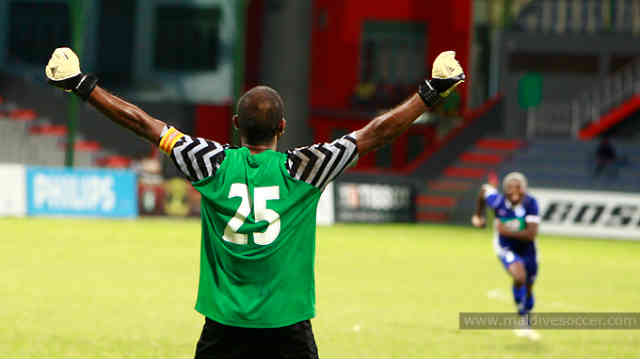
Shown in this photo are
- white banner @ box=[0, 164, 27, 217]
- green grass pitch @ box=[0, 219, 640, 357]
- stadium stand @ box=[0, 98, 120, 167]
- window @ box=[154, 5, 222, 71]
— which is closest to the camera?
green grass pitch @ box=[0, 219, 640, 357]

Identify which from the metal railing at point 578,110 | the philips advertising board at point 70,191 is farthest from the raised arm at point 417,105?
the metal railing at point 578,110

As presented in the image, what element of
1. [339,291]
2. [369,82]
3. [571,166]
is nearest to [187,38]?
[369,82]

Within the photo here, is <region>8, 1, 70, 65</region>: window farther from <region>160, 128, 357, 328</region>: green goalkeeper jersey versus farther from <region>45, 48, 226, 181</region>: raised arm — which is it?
<region>160, 128, 357, 328</region>: green goalkeeper jersey

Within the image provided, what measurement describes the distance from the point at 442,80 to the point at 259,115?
80cm

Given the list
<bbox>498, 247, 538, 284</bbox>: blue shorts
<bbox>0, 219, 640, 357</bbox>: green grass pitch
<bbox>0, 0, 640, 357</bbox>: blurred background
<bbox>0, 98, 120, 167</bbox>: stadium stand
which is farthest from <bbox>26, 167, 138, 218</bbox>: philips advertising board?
<bbox>498, 247, 538, 284</bbox>: blue shorts

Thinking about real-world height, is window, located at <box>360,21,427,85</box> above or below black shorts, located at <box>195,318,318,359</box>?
above

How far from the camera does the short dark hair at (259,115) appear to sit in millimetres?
4805

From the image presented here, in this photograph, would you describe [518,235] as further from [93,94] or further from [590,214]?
[590,214]

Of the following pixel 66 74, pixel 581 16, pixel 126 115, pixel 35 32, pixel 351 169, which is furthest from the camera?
pixel 35 32

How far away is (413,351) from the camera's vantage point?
11.0 m

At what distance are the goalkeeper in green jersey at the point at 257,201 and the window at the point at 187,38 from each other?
40.7 m

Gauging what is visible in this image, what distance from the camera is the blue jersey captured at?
481 inches

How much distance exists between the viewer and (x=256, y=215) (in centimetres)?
480

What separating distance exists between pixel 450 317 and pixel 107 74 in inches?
1305
